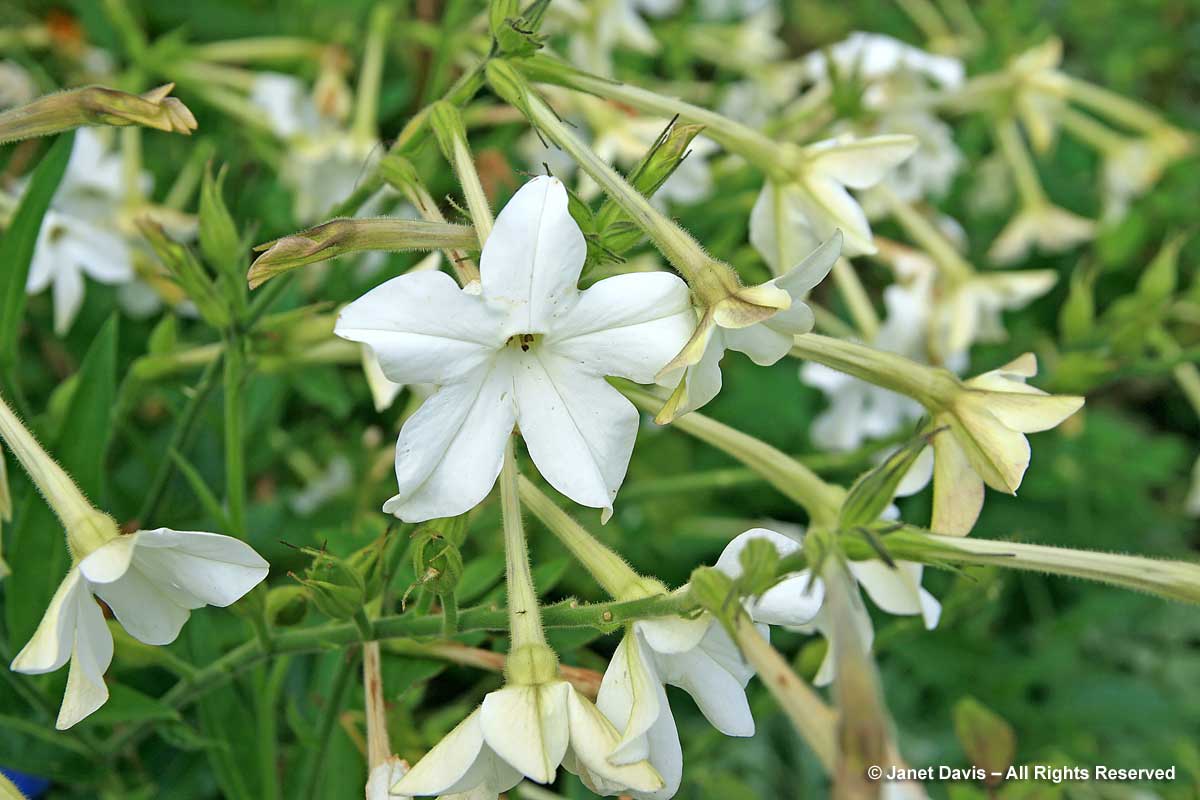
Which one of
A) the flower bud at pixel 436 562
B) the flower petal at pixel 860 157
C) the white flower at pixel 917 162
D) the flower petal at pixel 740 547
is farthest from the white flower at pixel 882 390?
the flower bud at pixel 436 562

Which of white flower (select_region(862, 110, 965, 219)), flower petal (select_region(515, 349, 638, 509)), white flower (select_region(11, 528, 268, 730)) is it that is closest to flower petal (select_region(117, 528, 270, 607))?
white flower (select_region(11, 528, 268, 730))

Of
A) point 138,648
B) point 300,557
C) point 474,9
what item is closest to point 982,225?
point 474,9

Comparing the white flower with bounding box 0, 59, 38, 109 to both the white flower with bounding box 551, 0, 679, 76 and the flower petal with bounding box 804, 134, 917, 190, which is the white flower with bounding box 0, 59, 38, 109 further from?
the flower petal with bounding box 804, 134, 917, 190

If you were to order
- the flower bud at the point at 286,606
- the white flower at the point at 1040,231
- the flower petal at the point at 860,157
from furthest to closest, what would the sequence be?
the white flower at the point at 1040,231, the flower petal at the point at 860,157, the flower bud at the point at 286,606

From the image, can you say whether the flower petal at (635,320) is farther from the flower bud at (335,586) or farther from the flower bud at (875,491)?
the flower bud at (335,586)

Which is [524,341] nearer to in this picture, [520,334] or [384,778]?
[520,334]

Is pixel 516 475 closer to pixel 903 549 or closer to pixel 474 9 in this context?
pixel 903 549
